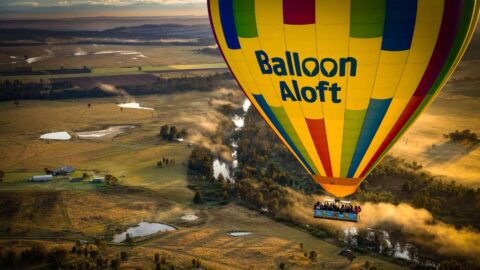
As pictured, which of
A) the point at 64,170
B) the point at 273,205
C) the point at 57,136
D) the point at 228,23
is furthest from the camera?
the point at 57,136

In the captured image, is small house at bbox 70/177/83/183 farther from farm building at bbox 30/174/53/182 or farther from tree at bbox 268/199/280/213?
tree at bbox 268/199/280/213

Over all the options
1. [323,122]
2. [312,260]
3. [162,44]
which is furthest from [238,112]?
[162,44]

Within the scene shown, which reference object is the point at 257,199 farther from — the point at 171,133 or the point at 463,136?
the point at 463,136

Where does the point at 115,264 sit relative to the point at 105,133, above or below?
below

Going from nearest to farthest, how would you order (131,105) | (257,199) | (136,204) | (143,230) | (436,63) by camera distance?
(436,63) → (143,230) → (136,204) → (257,199) → (131,105)

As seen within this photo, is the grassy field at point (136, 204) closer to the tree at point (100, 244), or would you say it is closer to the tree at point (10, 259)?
the tree at point (100, 244)

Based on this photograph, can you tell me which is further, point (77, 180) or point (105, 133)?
point (105, 133)

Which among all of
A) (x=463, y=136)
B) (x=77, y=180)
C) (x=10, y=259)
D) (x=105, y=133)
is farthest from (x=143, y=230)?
(x=463, y=136)
